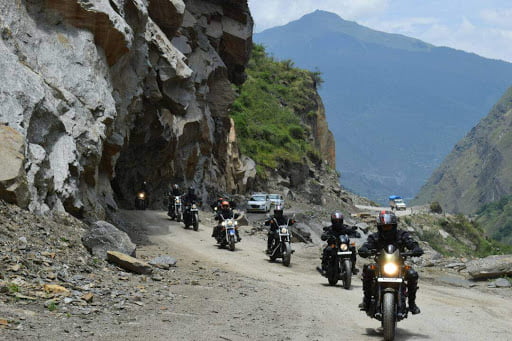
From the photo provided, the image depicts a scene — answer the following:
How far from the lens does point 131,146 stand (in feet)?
119

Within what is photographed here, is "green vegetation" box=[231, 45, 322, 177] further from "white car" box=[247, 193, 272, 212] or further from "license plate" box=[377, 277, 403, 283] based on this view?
"license plate" box=[377, 277, 403, 283]

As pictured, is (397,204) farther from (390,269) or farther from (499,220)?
(390,269)

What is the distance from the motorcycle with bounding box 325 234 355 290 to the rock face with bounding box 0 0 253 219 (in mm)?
6915

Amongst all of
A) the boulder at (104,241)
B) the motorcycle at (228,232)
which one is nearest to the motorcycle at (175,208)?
the motorcycle at (228,232)

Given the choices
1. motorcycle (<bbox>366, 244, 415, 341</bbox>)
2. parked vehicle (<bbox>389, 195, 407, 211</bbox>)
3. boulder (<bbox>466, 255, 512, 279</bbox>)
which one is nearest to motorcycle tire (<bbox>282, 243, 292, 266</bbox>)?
boulder (<bbox>466, 255, 512, 279</bbox>)

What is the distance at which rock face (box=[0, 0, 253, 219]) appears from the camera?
15.3 m

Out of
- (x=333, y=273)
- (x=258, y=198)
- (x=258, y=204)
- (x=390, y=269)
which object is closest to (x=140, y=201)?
(x=258, y=204)

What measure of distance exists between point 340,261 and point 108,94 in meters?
10.2

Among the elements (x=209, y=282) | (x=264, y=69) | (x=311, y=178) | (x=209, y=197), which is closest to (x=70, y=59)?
(x=209, y=282)

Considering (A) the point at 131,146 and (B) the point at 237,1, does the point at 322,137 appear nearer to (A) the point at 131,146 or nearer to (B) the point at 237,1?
(B) the point at 237,1

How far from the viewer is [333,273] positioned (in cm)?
1455

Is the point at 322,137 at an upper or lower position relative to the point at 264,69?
lower

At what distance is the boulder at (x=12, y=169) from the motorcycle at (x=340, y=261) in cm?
708

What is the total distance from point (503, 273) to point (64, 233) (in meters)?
12.8
